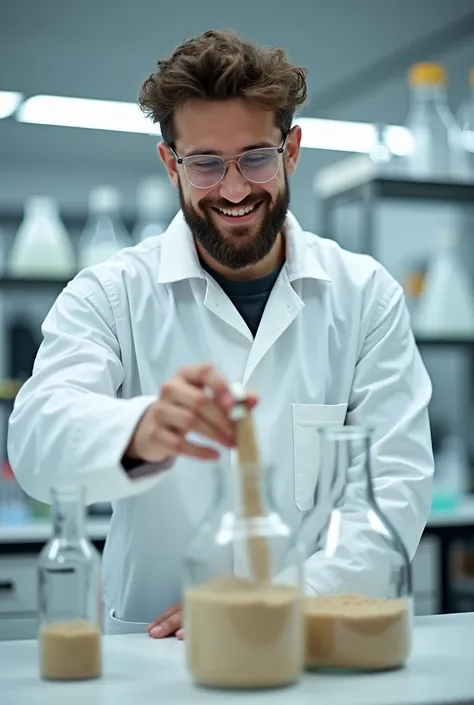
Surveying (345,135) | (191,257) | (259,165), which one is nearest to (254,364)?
(191,257)

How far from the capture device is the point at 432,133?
141 inches

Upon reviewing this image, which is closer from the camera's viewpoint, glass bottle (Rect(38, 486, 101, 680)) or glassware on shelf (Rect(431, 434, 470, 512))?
glass bottle (Rect(38, 486, 101, 680))

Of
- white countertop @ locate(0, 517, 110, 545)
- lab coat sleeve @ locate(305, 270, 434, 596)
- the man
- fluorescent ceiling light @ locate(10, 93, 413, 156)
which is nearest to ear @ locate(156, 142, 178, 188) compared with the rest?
the man

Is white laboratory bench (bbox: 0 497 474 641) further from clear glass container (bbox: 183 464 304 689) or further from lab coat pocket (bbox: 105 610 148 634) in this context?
clear glass container (bbox: 183 464 304 689)

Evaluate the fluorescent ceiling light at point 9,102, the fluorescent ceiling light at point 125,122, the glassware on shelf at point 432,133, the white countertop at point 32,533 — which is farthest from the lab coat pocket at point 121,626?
the fluorescent ceiling light at point 9,102

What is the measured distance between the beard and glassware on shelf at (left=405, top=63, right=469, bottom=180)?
6.10ft

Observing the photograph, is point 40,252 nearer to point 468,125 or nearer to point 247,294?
point 468,125

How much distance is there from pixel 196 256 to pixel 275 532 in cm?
99

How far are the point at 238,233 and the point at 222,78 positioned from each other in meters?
0.26

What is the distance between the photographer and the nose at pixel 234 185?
1.68 m

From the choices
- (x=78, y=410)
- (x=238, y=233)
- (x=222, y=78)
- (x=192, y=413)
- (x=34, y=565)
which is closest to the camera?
(x=192, y=413)

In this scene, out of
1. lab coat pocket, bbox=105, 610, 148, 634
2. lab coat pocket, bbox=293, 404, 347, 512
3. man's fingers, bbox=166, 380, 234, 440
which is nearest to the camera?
man's fingers, bbox=166, 380, 234, 440

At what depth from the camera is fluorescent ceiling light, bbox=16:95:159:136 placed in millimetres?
5316

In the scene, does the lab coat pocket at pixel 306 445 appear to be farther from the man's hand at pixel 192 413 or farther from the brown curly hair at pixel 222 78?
the man's hand at pixel 192 413
